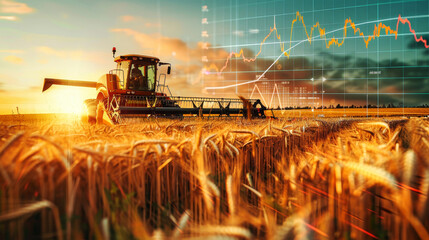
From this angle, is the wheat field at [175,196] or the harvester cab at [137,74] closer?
the wheat field at [175,196]

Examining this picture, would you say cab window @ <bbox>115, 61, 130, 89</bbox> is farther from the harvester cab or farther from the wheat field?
the wheat field

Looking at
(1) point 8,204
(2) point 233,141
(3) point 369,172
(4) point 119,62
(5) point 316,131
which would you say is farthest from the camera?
(4) point 119,62

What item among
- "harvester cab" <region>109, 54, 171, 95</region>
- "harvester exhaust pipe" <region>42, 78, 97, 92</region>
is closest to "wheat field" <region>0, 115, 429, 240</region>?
"harvester cab" <region>109, 54, 171, 95</region>

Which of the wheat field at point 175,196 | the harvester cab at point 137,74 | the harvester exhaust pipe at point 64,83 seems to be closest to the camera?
the wheat field at point 175,196

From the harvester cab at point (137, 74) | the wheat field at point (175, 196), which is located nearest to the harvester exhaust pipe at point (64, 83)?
the harvester cab at point (137, 74)

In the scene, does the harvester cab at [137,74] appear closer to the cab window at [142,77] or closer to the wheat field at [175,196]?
the cab window at [142,77]

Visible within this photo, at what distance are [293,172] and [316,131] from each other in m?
2.53

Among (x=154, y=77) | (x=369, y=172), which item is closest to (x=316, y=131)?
(x=369, y=172)

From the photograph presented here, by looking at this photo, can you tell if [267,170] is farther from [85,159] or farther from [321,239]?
[85,159]

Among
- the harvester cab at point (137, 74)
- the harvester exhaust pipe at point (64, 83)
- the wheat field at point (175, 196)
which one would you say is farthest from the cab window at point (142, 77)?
the wheat field at point (175, 196)

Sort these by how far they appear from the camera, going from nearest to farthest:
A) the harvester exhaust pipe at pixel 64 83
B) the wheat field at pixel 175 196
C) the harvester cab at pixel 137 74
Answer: the wheat field at pixel 175 196, the harvester cab at pixel 137 74, the harvester exhaust pipe at pixel 64 83

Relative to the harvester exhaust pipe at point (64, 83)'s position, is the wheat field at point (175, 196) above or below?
below

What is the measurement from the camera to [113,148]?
150cm

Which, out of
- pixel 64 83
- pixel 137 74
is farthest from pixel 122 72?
pixel 64 83
